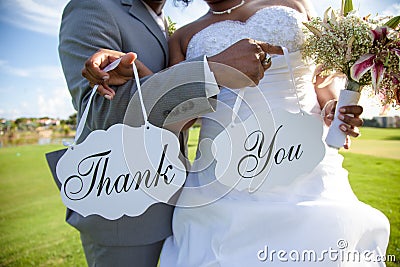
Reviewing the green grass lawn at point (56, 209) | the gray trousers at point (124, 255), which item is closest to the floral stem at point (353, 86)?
the gray trousers at point (124, 255)

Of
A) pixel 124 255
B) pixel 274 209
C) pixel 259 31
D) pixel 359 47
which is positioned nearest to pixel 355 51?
pixel 359 47

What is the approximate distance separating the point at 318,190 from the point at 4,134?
5.40 meters

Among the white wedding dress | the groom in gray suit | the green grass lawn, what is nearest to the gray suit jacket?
the groom in gray suit

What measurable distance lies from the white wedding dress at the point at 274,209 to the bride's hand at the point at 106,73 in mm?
351

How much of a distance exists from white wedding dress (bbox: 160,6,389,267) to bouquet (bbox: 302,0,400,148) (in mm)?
126

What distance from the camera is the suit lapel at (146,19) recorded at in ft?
3.71

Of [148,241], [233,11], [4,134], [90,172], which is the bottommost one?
[4,134]

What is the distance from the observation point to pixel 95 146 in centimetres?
89

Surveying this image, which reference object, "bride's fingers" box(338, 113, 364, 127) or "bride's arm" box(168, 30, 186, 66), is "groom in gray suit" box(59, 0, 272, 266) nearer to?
"bride's arm" box(168, 30, 186, 66)

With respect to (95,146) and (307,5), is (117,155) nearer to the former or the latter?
(95,146)

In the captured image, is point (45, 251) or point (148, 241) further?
point (45, 251)

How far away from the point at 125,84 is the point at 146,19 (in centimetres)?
34

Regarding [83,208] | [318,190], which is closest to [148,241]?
[83,208]

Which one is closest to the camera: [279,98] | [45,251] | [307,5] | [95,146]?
[95,146]
